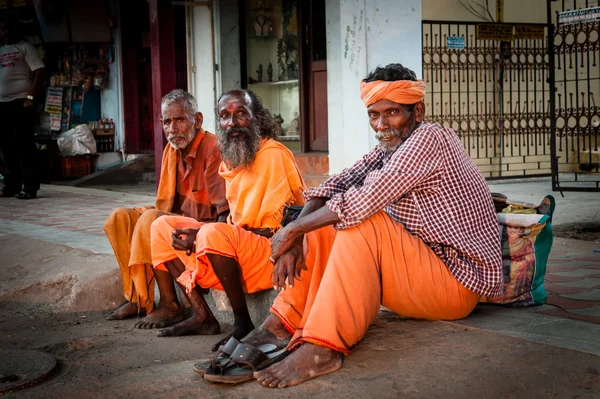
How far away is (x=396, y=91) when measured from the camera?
3424 mm

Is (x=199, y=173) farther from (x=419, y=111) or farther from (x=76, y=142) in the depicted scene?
(x=76, y=142)

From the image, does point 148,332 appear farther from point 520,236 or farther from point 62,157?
point 62,157

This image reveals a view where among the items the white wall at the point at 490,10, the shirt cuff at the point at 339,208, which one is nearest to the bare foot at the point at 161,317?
the shirt cuff at the point at 339,208

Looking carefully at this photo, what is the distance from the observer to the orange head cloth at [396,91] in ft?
11.2

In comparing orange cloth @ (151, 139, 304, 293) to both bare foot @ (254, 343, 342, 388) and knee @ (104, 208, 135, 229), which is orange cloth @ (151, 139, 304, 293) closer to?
knee @ (104, 208, 135, 229)

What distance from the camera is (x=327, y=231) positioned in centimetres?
345

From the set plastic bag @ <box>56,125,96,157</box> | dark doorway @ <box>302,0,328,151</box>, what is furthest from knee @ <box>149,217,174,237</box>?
plastic bag @ <box>56,125,96,157</box>

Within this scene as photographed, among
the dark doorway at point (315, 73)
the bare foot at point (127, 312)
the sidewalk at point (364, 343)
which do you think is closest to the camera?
the sidewalk at point (364, 343)

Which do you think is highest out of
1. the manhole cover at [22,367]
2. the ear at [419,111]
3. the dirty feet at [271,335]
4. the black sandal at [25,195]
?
the ear at [419,111]

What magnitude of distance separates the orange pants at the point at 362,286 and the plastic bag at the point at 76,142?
10260 mm

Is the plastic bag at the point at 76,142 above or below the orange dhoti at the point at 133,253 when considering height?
above

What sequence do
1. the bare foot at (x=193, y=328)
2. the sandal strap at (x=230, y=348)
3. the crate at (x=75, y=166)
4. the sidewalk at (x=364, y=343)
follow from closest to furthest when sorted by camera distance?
the sidewalk at (x=364, y=343) → the sandal strap at (x=230, y=348) → the bare foot at (x=193, y=328) → the crate at (x=75, y=166)

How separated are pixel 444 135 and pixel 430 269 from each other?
598 mm

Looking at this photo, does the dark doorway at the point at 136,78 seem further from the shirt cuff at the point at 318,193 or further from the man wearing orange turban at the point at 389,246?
the man wearing orange turban at the point at 389,246
